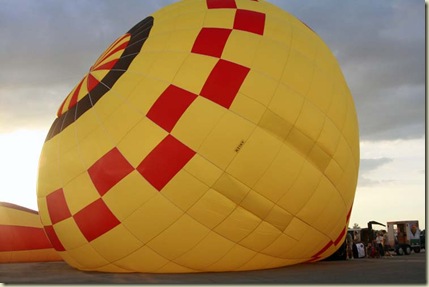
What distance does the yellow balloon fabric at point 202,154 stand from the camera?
7.73 metres

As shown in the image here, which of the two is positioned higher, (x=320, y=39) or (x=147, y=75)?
(x=320, y=39)

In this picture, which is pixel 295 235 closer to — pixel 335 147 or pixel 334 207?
pixel 334 207

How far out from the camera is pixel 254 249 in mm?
8125

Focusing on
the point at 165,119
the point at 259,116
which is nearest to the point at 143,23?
the point at 165,119

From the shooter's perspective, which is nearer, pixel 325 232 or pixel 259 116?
pixel 259 116

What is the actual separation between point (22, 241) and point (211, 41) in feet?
30.9

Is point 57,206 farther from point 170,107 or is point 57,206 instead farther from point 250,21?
point 250,21

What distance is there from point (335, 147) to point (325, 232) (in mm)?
1682

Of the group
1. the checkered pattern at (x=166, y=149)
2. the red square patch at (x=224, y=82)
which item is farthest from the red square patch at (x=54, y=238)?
the red square patch at (x=224, y=82)

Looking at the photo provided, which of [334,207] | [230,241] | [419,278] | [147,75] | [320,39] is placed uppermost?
[320,39]

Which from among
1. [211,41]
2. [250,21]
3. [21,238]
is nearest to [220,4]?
[250,21]

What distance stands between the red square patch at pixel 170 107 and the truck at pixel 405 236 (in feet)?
42.6

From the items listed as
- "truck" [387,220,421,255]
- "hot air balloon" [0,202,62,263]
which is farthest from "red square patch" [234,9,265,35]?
"truck" [387,220,421,255]

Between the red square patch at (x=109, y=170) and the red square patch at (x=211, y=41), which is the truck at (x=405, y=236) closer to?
the red square patch at (x=211, y=41)
